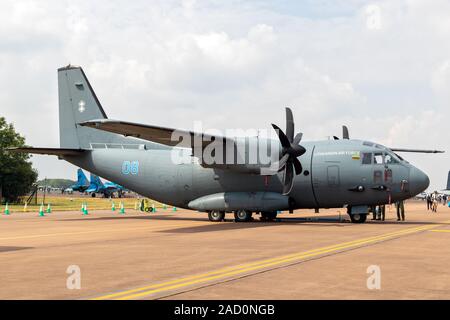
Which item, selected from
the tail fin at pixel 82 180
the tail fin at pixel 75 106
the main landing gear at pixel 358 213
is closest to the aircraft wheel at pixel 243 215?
the main landing gear at pixel 358 213

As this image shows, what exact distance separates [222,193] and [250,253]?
51.9ft

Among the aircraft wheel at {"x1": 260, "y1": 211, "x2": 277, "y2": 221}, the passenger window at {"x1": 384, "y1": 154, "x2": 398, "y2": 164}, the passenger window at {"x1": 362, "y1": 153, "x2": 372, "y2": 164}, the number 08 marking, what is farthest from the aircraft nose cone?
the number 08 marking

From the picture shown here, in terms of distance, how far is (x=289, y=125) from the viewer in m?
27.4

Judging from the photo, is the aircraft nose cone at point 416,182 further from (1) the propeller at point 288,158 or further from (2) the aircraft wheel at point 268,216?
(2) the aircraft wheel at point 268,216

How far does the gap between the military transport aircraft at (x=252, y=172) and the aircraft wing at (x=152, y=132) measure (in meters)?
0.05

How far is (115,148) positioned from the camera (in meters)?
33.8

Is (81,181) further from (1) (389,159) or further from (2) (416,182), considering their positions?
(2) (416,182)

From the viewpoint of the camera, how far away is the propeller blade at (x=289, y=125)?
2733cm

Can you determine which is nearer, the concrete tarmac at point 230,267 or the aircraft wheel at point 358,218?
the concrete tarmac at point 230,267

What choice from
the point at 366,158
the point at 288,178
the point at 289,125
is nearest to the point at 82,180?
the point at 289,125
